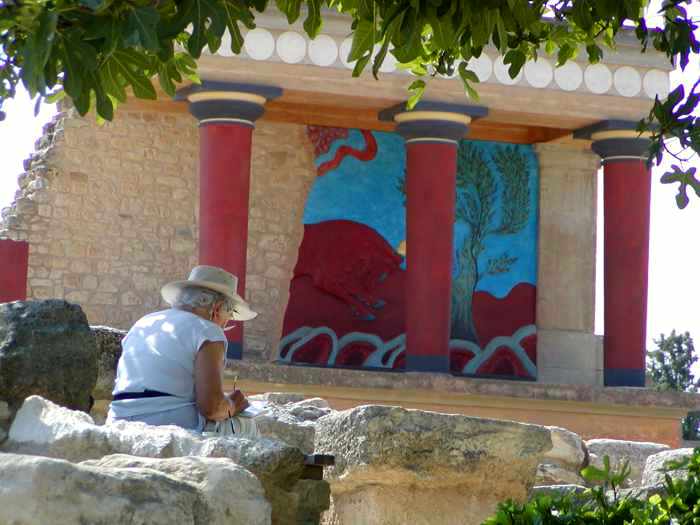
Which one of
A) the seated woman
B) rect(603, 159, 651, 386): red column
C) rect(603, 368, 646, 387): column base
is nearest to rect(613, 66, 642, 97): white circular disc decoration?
rect(603, 159, 651, 386): red column

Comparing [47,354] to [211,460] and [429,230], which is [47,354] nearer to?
[211,460]

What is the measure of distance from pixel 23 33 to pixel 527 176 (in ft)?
46.3

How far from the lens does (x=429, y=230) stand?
53.3 ft

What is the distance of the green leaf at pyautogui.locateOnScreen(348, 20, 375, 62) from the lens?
214 inches

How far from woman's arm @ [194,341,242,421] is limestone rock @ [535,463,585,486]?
3241 millimetres

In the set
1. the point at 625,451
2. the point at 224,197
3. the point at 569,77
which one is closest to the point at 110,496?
the point at 625,451

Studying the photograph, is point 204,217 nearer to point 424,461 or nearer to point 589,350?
point 589,350

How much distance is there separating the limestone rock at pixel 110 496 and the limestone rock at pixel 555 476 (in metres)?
5.14

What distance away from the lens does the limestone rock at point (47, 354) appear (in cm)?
571

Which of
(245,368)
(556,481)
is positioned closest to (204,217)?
(245,368)

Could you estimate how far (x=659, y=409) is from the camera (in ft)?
54.1

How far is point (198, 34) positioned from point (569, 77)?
41.7ft

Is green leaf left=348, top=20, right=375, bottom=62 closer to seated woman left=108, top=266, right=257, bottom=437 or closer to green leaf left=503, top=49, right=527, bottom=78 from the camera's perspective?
green leaf left=503, top=49, right=527, bottom=78

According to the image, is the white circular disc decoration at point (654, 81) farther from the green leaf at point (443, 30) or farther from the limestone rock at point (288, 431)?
the green leaf at point (443, 30)
